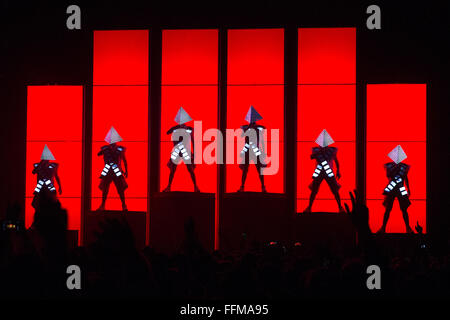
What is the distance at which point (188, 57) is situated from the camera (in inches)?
571

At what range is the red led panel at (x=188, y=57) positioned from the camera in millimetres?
14469

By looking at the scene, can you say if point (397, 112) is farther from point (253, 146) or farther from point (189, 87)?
point (189, 87)

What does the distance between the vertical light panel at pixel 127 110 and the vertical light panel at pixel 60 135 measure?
53cm

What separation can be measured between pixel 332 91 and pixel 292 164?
1696 mm

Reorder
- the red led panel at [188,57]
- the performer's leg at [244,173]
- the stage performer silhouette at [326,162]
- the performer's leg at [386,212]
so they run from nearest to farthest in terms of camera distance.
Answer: the stage performer silhouette at [326,162], the performer's leg at [386,212], the performer's leg at [244,173], the red led panel at [188,57]

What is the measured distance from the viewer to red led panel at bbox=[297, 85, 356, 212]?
14203 mm

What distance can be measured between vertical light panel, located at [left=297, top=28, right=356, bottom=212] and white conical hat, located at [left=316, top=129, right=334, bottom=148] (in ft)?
2.44

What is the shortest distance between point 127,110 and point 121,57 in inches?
43.5

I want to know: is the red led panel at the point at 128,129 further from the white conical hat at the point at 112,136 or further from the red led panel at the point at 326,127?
the red led panel at the point at 326,127

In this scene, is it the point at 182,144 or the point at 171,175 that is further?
the point at 171,175

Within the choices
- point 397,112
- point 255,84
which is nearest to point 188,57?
point 255,84

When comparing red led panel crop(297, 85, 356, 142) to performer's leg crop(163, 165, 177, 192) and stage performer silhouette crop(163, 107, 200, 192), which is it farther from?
performer's leg crop(163, 165, 177, 192)

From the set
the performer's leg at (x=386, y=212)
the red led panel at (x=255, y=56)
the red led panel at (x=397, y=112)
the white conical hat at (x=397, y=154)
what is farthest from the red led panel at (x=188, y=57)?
the performer's leg at (x=386, y=212)

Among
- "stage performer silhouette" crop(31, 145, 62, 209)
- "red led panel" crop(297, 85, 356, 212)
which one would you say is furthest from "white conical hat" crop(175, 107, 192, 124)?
"stage performer silhouette" crop(31, 145, 62, 209)
